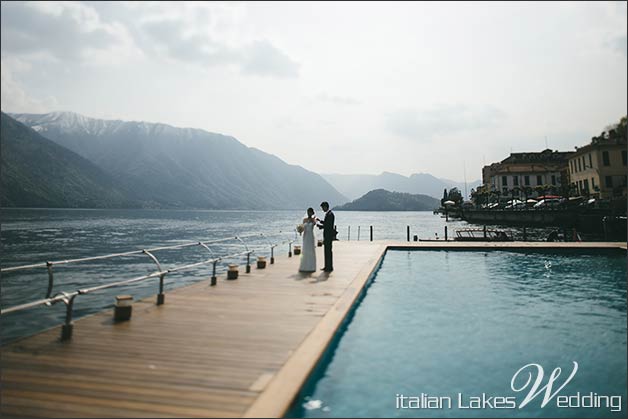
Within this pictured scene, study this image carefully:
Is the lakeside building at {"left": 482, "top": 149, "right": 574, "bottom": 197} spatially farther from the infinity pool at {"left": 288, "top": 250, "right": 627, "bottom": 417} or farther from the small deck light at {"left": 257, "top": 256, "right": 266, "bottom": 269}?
the small deck light at {"left": 257, "top": 256, "right": 266, "bottom": 269}

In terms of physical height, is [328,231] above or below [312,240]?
above

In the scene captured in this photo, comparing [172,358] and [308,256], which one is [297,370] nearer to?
[172,358]

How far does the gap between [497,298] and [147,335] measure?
9822mm

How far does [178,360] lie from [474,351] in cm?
526

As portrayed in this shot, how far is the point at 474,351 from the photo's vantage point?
6.50 meters

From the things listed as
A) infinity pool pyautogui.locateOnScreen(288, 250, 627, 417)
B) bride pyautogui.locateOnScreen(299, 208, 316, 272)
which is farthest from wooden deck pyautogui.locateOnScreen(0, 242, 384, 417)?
bride pyautogui.locateOnScreen(299, 208, 316, 272)

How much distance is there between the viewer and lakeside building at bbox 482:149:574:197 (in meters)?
96.8

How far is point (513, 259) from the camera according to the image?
705 inches

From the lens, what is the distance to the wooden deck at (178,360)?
3660mm

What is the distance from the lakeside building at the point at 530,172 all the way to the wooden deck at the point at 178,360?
102 metres

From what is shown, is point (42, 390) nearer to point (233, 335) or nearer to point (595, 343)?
point (233, 335)

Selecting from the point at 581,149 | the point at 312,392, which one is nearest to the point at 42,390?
the point at 312,392

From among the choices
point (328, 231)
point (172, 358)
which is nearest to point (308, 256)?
point (328, 231)

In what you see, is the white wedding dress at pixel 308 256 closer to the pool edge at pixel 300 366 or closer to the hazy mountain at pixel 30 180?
the pool edge at pixel 300 366
